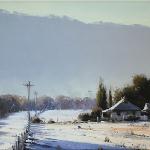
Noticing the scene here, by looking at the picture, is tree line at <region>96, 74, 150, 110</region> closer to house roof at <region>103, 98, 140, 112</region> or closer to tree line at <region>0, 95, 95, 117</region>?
house roof at <region>103, 98, 140, 112</region>

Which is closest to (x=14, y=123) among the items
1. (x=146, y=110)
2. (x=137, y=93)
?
(x=146, y=110)

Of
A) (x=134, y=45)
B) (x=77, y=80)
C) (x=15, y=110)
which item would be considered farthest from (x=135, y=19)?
(x=15, y=110)

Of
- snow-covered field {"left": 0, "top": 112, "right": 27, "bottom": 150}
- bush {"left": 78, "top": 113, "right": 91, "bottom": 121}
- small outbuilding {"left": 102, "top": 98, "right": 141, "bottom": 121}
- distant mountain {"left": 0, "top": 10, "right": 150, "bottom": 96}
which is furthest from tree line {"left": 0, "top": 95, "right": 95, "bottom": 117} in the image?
small outbuilding {"left": 102, "top": 98, "right": 141, "bottom": 121}

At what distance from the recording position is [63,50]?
14.4 metres

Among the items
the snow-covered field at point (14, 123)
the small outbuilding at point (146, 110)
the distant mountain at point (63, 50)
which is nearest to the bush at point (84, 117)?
the snow-covered field at point (14, 123)

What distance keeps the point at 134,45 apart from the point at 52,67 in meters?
2.40

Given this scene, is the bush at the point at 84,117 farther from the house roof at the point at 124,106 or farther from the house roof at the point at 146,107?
the house roof at the point at 146,107

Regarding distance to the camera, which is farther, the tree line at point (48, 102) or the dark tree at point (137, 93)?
the dark tree at point (137, 93)

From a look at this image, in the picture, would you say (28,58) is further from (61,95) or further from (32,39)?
(61,95)

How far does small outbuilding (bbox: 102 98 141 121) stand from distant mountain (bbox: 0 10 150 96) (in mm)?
12350

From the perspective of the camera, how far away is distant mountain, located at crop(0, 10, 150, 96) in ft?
46.6

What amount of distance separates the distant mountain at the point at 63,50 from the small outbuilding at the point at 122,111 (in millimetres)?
12350

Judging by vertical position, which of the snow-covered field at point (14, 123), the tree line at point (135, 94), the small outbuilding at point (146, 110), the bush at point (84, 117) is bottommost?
the snow-covered field at point (14, 123)

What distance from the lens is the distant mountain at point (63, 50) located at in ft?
46.6
